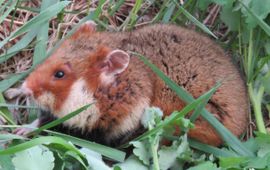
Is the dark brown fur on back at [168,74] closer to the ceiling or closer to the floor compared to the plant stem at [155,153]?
closer to the ceiling

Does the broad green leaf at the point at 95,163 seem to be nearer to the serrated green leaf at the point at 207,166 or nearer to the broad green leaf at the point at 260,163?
the serrated green leaf at the point at 207,166

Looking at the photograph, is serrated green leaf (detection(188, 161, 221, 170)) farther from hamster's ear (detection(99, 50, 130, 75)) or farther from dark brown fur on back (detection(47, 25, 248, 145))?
hamster's ear (detection(99, 50, 130, 75))

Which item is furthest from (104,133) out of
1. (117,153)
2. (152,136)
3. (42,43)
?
(42,43)

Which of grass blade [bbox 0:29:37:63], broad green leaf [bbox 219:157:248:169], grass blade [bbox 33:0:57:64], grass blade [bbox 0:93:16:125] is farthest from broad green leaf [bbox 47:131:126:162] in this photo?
grass blade [bbox 0:29:37:63]

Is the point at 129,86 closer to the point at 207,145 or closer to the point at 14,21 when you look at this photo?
the point at 207,145

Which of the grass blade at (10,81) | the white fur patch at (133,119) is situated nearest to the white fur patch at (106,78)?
the white fur patch at (133,119)

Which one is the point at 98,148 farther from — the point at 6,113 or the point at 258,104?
the point at 258,104
